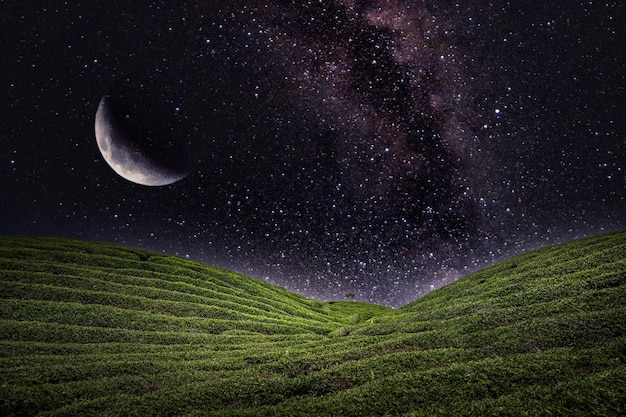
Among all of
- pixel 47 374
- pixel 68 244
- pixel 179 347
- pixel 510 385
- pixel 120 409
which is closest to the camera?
pixel 510 385

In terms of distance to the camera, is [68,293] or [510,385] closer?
[510,385]

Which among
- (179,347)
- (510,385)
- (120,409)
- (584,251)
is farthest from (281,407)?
(584,251)

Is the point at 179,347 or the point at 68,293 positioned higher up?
the point at 68,293

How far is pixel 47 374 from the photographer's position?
17984mm

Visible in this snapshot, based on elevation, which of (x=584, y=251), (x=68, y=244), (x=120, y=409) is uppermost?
(x=68, y=244)

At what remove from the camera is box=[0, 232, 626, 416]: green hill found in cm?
1313

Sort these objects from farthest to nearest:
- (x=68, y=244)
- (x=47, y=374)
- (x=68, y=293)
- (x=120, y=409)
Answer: (x=68, y=244)
(x=68, y=293)
(x=47, y=374)
(x=120, y=409)

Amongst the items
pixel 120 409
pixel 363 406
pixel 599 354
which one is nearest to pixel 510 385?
pixel 599 354

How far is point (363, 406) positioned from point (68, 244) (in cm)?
5026

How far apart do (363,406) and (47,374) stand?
1594cm

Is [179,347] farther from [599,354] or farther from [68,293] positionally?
[599,354]

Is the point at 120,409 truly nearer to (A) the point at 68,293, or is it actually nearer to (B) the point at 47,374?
(B) the point at 47,374

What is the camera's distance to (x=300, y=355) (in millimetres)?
21609

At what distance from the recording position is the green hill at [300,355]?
13.1 m
